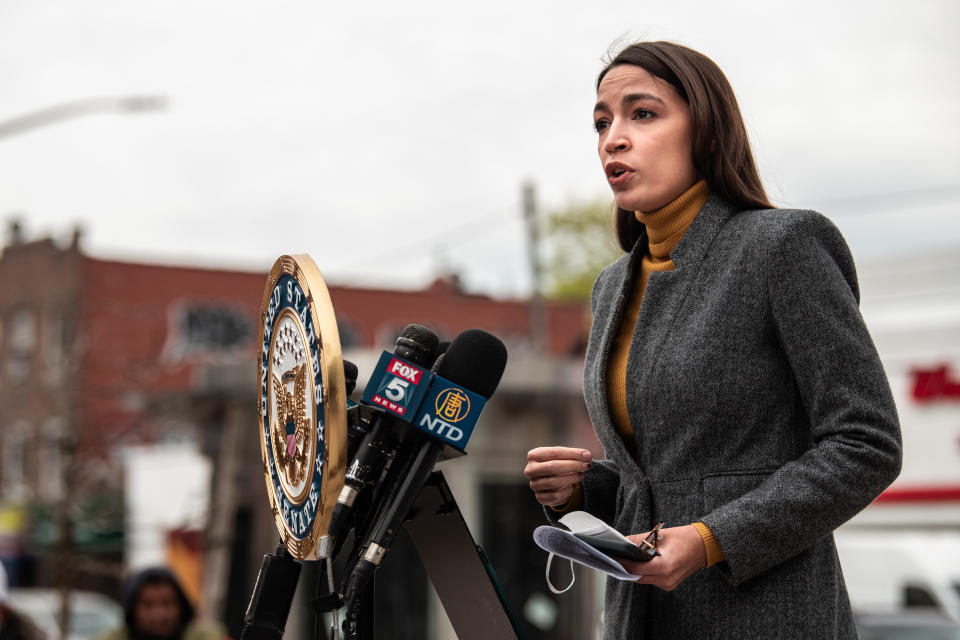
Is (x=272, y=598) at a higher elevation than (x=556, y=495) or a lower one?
lower

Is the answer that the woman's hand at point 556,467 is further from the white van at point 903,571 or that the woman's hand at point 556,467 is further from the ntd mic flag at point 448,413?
the white van at point 903,571

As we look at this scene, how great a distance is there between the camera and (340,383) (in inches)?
67.9

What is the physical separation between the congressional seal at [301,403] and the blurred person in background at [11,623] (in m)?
5.55

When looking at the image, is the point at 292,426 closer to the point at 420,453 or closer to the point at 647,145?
the point at 420,453

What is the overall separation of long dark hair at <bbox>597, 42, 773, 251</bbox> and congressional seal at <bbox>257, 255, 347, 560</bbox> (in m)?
0.68

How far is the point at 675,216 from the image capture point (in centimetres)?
201

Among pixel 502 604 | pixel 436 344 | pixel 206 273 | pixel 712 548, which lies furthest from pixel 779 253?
pixel 206 273

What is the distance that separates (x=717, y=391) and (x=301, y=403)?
2.17 ft

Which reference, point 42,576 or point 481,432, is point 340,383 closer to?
point 481,432

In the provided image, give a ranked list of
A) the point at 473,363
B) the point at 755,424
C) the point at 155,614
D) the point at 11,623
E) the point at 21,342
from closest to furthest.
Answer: the point at 755,424, the point at 473,363, the point at 155,614, the point at 11,623, the point at 21,342

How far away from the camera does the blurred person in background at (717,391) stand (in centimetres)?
171

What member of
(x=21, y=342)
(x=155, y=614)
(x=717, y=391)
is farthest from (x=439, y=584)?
(x=21, y=342)

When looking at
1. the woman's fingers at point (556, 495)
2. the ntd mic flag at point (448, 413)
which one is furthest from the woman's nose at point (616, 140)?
the woman's fingers at point (556, 495)

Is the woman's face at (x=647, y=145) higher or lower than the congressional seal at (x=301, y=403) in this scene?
higher
